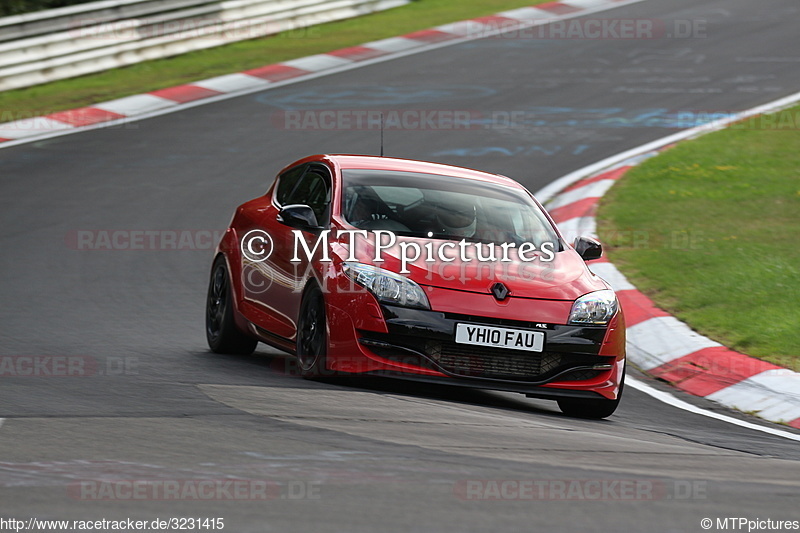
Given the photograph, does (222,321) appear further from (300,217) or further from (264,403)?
(264,403)

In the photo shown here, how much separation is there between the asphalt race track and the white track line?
0.39ft

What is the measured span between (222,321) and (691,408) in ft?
10.5

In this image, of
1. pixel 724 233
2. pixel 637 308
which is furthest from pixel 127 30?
pixel 637 308

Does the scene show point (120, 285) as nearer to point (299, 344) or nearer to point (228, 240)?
point (228, 240)

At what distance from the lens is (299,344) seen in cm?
787

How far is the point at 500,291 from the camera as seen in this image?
7352 millimetres

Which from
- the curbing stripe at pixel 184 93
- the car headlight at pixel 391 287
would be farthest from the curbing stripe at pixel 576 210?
the curbing stripe at pixel 184 93

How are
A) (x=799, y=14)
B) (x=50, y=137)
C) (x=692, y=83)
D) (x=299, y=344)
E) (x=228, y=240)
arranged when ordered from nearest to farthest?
(x=299, y=344)
(x=228, y=240)
(x=50, y=137)
(x=692, y=83)
(x=799, y=14)

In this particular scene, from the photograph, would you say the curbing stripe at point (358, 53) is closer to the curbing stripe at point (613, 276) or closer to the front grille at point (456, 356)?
the curbing stripe at point (613, 276)

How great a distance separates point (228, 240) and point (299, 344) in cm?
185

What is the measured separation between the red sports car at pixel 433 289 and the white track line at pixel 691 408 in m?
0.75

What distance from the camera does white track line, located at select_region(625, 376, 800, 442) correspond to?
24.9ft

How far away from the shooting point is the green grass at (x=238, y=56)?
1931 centimetres

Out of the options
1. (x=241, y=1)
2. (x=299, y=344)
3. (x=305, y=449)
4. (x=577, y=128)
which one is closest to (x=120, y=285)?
(x=299, y=344)
